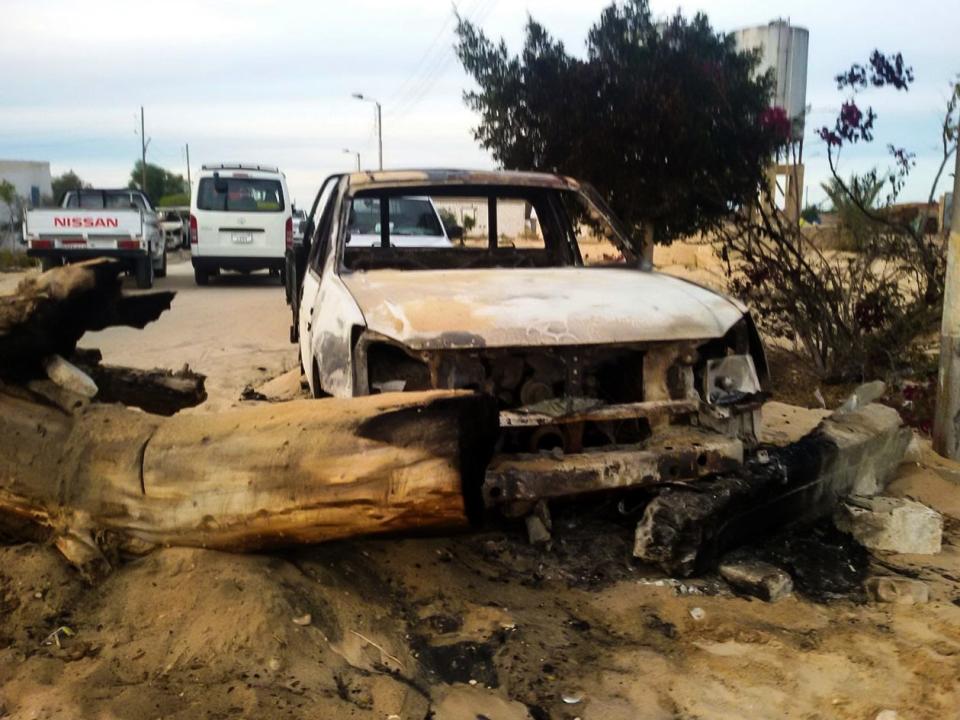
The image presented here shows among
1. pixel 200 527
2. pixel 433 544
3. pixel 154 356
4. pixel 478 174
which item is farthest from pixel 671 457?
pixel 154 356

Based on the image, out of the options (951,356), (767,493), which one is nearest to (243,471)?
(767,493)

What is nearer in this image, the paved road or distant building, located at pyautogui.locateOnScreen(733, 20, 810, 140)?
the paved road

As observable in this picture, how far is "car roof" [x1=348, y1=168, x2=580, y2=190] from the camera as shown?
5.28 meters

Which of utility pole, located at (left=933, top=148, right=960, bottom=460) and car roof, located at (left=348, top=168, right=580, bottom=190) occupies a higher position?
car roof, located at (left=348, top=168, right=580, bottom=190)

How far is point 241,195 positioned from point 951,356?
13.3m

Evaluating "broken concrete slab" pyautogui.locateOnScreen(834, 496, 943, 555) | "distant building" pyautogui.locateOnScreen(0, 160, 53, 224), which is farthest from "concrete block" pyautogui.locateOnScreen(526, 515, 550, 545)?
"distant building" pyautogui.locateOnScreen(0, 160, 53, 224)

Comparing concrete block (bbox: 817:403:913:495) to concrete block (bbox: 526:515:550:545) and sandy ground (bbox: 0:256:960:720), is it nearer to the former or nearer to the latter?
sandy ground (bbox: 0:256:960:720)

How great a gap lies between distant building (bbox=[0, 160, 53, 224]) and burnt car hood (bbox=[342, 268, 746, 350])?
47.7 metres

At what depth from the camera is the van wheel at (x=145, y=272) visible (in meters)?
15.3

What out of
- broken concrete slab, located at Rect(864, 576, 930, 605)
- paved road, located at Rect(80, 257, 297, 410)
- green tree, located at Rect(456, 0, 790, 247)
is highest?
green tree, located at Rect(456, 0, 790, 247)

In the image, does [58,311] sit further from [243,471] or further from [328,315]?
[328,315]

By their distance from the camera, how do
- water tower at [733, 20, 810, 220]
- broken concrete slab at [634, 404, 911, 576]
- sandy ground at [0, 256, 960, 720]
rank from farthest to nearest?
Result: water tower at [733, 20, 810, 220]
broken concrete slab at [634, 404, 911, 576]
sandy ground at [0, 256, 960, 720]

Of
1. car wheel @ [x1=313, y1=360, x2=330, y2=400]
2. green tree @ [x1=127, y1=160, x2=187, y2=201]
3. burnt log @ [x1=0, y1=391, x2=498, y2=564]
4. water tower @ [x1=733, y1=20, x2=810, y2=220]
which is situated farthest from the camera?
green tree @ [x1=127, y1=160, x2=187, y2=201]

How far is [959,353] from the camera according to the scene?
5.46 metres
